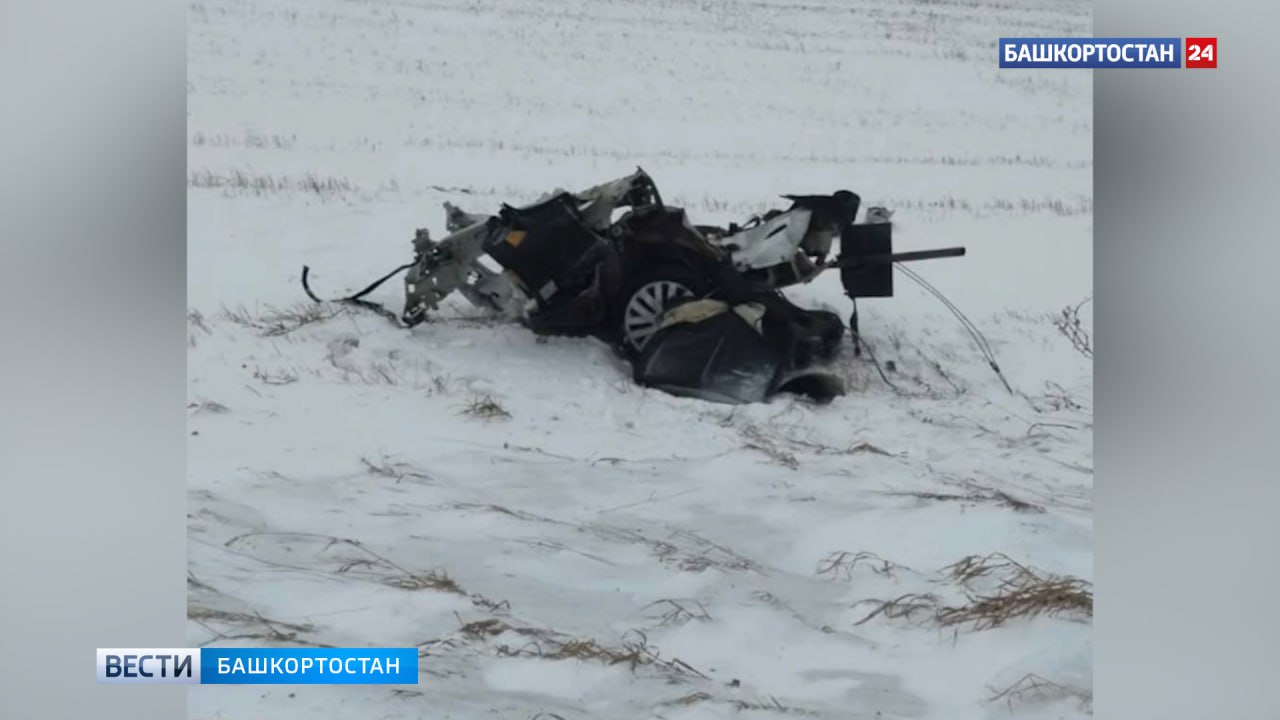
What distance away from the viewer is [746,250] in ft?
12.0

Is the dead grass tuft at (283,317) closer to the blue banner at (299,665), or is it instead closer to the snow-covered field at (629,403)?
the snow-covered field at (629,403)

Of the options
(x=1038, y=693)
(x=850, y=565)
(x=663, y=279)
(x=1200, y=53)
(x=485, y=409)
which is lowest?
(x=1038, y=693)

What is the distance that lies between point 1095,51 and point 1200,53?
1.02ft

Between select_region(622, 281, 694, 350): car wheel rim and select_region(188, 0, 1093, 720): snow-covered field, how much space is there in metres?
0.12

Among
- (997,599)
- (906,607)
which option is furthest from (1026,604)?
(906,607)

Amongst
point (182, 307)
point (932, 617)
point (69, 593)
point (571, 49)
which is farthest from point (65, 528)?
point (932, 617)

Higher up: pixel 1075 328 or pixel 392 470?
pixel 1075 328

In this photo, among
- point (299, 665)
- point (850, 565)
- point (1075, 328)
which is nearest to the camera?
point (299, 665)

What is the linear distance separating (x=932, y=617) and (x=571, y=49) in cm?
188

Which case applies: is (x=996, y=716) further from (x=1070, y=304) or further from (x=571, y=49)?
(x=571, y=49)

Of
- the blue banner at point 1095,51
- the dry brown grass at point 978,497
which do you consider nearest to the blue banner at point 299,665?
the dry brown grass at point 978,497

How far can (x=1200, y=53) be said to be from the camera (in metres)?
3.76

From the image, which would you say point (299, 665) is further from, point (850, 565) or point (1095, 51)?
point (1095, 51)

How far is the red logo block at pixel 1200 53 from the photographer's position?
375 cm
